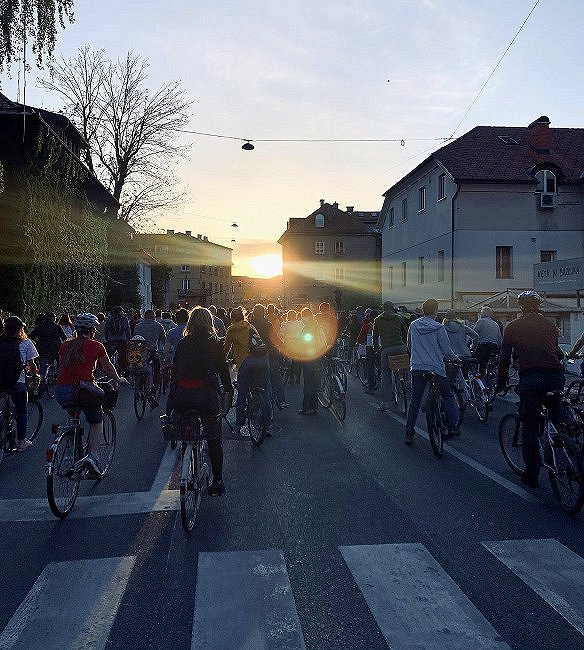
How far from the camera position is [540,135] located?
3647 cm

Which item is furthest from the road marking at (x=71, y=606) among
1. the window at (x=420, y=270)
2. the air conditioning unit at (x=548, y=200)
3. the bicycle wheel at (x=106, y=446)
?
the window at (x=420, y=270)

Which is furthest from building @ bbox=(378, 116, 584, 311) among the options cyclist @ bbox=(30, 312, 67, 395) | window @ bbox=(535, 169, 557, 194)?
cyclist @ bbox=(30, 312, 67, 395)

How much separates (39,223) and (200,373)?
17.5m

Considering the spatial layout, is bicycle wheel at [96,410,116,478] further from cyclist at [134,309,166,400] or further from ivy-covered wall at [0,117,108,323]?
ivy-covered wall at [0,117,108,323]

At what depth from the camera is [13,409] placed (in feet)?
27.7

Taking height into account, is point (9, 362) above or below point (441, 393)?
above

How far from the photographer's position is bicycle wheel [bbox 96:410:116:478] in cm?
687

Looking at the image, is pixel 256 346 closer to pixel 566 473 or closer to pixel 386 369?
pixel 386 369

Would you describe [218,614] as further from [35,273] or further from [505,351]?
[35,273]

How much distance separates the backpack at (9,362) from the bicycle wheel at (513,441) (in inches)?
218

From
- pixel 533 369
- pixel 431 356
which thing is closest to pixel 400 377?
pixel 431 356

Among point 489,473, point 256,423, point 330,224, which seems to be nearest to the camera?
point 489,473

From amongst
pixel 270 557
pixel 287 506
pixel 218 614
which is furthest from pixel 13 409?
pixel 218 614

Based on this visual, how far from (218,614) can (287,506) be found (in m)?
2.19
